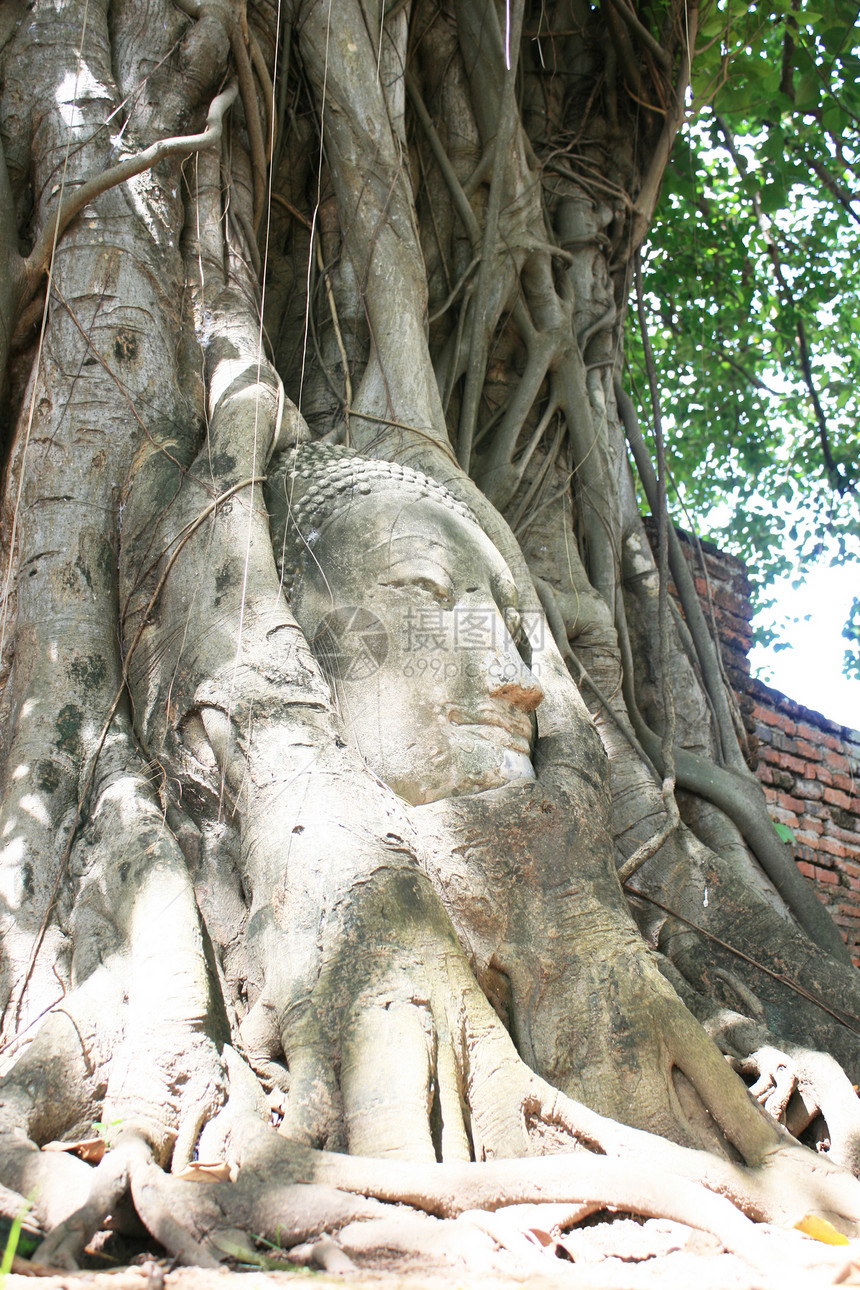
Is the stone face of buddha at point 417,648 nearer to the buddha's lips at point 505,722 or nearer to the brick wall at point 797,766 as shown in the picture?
the buddha's lips at point 505,722

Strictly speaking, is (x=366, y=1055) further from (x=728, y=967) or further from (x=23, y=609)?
(x=728, y=967)

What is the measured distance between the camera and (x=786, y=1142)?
1.64 m

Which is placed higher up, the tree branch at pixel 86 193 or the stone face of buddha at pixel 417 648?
the tree branch at pixel 86 193

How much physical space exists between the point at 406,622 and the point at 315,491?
0.43m

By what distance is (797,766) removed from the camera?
518 centimetres

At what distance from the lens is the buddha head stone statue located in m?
2.10

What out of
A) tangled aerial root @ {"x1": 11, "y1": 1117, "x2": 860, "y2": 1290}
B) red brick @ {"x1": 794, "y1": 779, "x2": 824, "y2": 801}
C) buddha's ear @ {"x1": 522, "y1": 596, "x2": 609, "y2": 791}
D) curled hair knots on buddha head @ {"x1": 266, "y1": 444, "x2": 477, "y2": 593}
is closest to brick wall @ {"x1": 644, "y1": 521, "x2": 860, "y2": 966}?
red brick @ {"x1": 794, "y1": 779, "x2": 824, "y2": 801}

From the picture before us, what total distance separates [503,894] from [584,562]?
2001 millimetres

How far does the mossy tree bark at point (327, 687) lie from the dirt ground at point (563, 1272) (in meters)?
0.05

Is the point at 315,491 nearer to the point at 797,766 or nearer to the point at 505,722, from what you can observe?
the point at 505,722

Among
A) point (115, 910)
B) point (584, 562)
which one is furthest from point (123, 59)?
point (115, 910)

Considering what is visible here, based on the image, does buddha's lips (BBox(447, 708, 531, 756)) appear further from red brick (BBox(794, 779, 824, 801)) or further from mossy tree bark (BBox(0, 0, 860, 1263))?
red brick (BBox(794, 779, 824, 801))

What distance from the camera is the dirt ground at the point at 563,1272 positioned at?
100cm

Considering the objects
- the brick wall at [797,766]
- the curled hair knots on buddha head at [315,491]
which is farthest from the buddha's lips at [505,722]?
the brick wall at [797,766]
